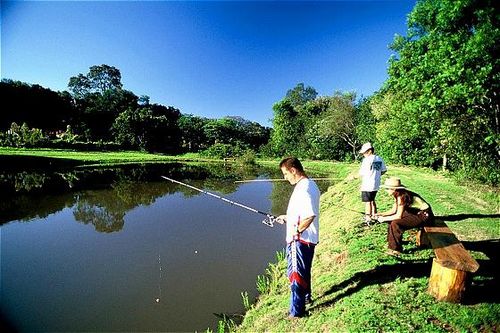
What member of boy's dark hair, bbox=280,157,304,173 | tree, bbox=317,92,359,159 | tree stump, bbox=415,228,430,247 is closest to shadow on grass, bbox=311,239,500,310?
tree stump, bbox=415,228,430,247

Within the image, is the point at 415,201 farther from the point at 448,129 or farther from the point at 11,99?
the point at 11,99

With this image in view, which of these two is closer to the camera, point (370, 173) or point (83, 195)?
point (370, 173)

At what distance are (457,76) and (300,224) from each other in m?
9.54

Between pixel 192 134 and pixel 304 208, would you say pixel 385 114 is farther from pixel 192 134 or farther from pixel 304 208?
pixel 192 134

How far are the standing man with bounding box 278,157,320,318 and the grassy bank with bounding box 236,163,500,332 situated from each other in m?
0.82

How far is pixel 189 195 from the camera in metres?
19.9

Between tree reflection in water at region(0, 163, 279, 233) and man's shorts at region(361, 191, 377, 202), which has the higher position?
man's shorts at region(361, 191, 377, 202)

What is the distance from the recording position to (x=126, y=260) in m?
8.81

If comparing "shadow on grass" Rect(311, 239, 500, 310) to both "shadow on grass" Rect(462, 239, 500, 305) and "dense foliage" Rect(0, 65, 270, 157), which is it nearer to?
"shadow on grass" Rect(462, 239, 500, 305)

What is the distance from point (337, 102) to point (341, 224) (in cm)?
3430

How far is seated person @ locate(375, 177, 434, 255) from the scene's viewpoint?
20.0ft

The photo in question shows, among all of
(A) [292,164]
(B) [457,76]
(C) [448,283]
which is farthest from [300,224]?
(B) [457,76]

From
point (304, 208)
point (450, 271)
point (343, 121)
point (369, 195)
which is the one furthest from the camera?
point (343, 121)

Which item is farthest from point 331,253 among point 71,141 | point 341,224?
point 71,141
